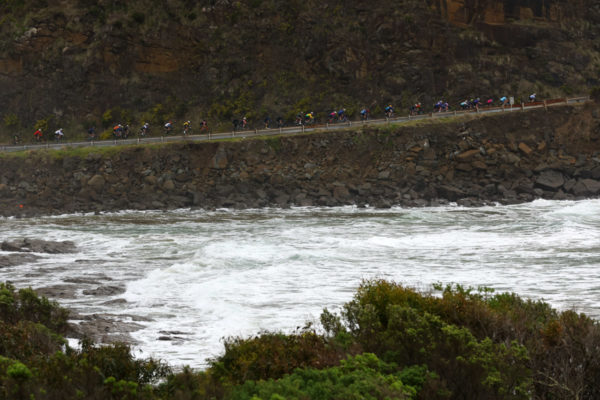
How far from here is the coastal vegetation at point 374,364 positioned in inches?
339

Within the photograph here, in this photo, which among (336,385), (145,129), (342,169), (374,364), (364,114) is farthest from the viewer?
(145,129)

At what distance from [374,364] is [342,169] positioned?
128 feet

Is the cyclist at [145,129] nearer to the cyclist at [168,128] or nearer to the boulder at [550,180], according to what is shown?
the cyclist at [168,128]

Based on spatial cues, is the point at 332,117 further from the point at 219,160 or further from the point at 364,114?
the point at 219,160

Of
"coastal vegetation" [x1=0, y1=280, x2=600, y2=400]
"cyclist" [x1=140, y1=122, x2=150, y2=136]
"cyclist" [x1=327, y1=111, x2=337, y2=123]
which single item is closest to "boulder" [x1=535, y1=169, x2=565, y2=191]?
"cyclist" [x1=327, y1=111, x2=337, y2=123]

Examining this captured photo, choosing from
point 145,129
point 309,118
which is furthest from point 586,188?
point 145,129

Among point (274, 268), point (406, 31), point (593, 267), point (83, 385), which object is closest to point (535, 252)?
point (593, 267)

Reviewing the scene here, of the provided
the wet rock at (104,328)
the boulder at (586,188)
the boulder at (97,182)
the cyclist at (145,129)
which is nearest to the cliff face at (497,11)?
the boulder at (586,188)

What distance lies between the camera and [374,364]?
9.46m

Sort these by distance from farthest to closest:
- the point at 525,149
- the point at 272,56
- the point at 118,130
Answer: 1. the point at 272,56
2. the point at 118,130
3. the point at 525,149

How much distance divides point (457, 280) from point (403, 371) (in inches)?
453

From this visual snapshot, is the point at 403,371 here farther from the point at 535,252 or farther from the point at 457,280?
the point at 535,252

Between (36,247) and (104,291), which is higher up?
(36,247)

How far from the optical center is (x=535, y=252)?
2531cm
